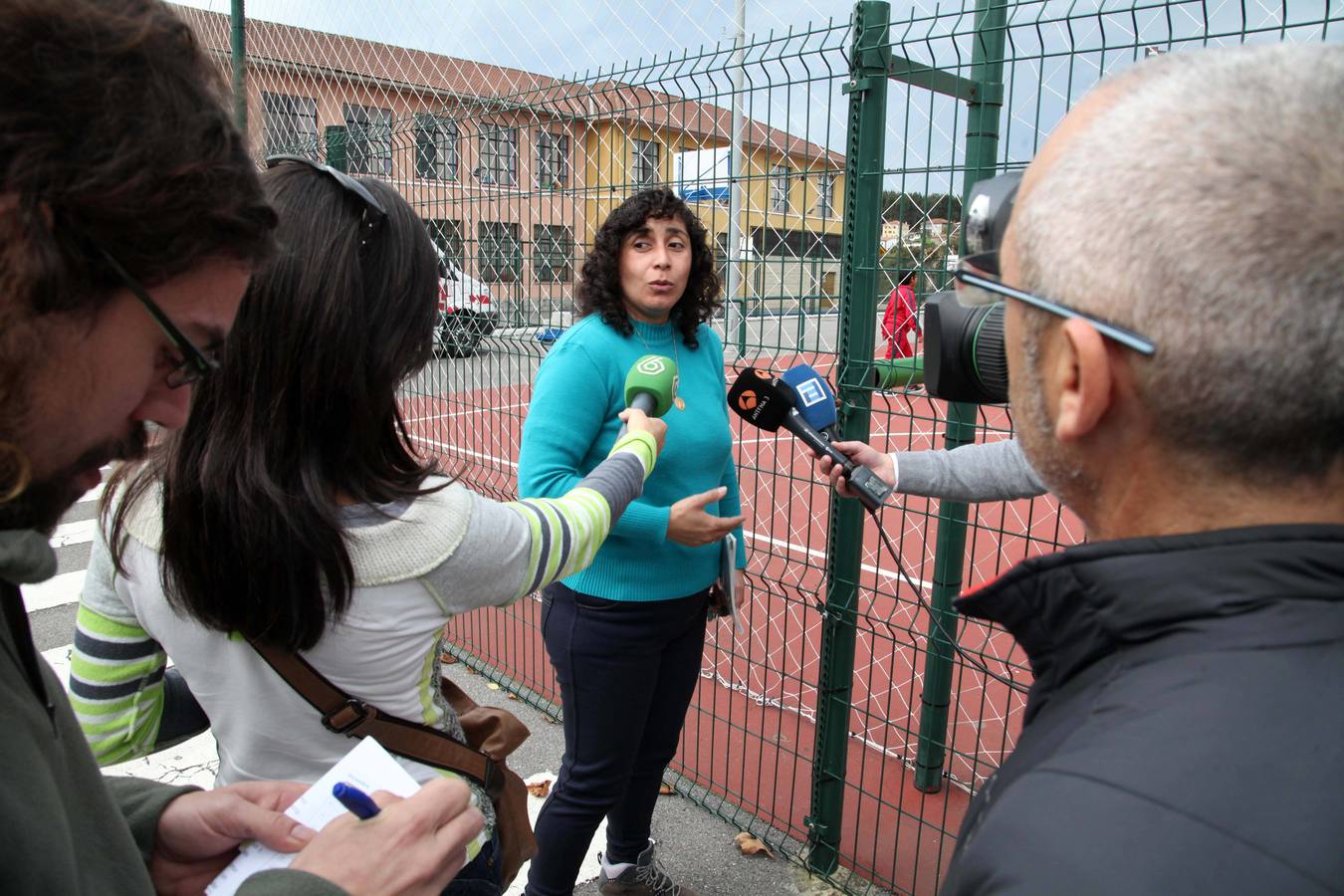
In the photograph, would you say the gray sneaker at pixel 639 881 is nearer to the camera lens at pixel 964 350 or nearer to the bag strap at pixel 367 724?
the bag strap at pixel 367 724

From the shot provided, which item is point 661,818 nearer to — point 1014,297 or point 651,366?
point 651,366

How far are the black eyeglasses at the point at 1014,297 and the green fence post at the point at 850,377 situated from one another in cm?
132

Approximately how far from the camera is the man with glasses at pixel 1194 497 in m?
0.66

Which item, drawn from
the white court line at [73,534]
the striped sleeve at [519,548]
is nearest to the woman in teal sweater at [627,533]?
the striped sleeve at [519,548]

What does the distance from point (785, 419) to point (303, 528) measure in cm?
131

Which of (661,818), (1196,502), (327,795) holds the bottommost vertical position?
(661,818)

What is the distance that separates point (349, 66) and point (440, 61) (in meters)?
1.06

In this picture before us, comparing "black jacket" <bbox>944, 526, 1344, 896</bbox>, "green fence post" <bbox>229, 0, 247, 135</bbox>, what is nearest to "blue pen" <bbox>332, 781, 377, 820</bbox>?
"black jacket" <bbox>944, 526, 1344, 896</bbox>

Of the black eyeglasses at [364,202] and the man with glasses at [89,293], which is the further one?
the black eyeglasses at [364,202]

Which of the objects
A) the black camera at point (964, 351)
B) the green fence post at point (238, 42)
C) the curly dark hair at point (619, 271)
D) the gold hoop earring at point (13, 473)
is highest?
the green fence post at point (238, 42)

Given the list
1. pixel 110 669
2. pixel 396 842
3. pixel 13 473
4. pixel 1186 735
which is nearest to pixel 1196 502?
pixel 1186 735

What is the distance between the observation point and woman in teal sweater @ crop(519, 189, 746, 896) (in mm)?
2293

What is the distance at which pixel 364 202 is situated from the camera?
134 centimetres

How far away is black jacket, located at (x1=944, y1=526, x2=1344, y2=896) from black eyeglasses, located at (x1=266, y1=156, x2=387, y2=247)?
1064 mm
